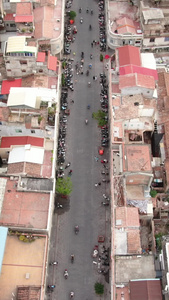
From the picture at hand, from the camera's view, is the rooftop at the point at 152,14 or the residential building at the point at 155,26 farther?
the residential building at the point at 155,26

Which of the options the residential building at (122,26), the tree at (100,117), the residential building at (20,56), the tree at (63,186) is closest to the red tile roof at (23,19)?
the residential building at (20,56)

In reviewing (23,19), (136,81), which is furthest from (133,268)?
(23,19)

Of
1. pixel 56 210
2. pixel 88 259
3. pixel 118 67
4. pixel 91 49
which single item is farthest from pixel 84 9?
pixel 88 259

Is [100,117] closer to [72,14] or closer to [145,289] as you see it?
[72,14]

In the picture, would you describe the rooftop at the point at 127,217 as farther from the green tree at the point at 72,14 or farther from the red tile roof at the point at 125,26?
the green tree at the point at 72,14

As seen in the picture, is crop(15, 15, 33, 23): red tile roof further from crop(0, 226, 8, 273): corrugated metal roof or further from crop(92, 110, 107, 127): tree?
crop(0, 226, 8, 273): corrugated metal roof

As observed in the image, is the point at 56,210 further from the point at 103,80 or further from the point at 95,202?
the point at 103,80
